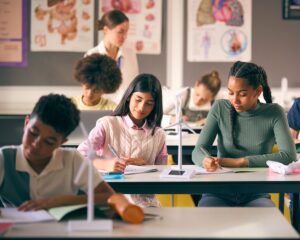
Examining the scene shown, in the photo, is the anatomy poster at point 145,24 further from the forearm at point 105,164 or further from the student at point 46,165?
the student at point 46,165

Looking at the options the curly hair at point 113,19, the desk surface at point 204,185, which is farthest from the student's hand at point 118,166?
the curly hair at point 113,19

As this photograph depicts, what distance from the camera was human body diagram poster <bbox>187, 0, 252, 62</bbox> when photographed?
675 centimetres

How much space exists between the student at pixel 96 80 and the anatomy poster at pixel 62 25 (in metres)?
1.64

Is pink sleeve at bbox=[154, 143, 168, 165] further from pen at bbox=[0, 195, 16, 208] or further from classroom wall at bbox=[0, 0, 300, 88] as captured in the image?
classroom wall at bbox=[0, 0, 300, 88]

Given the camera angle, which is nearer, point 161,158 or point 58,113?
point 58,113

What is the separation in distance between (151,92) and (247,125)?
1.65 feet

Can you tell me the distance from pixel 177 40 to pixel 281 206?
3255mm

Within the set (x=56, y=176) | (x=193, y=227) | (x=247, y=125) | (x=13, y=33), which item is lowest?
(x=193, y=227)

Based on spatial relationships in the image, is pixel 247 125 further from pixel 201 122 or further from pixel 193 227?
pixel 201 122

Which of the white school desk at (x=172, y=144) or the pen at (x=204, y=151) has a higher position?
the pen at (x=204, y=151)

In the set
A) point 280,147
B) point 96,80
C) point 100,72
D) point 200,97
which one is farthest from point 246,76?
point 200,97

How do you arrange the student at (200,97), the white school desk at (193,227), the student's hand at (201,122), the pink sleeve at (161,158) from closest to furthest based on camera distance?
1. the white school desk at (193,227)
2. the pink sleeve at (161,158)
3. the student's hand at (201,122)
4. the student at (200,97)

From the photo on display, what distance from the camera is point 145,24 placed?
6.72 metres

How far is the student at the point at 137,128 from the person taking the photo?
10.2ft
